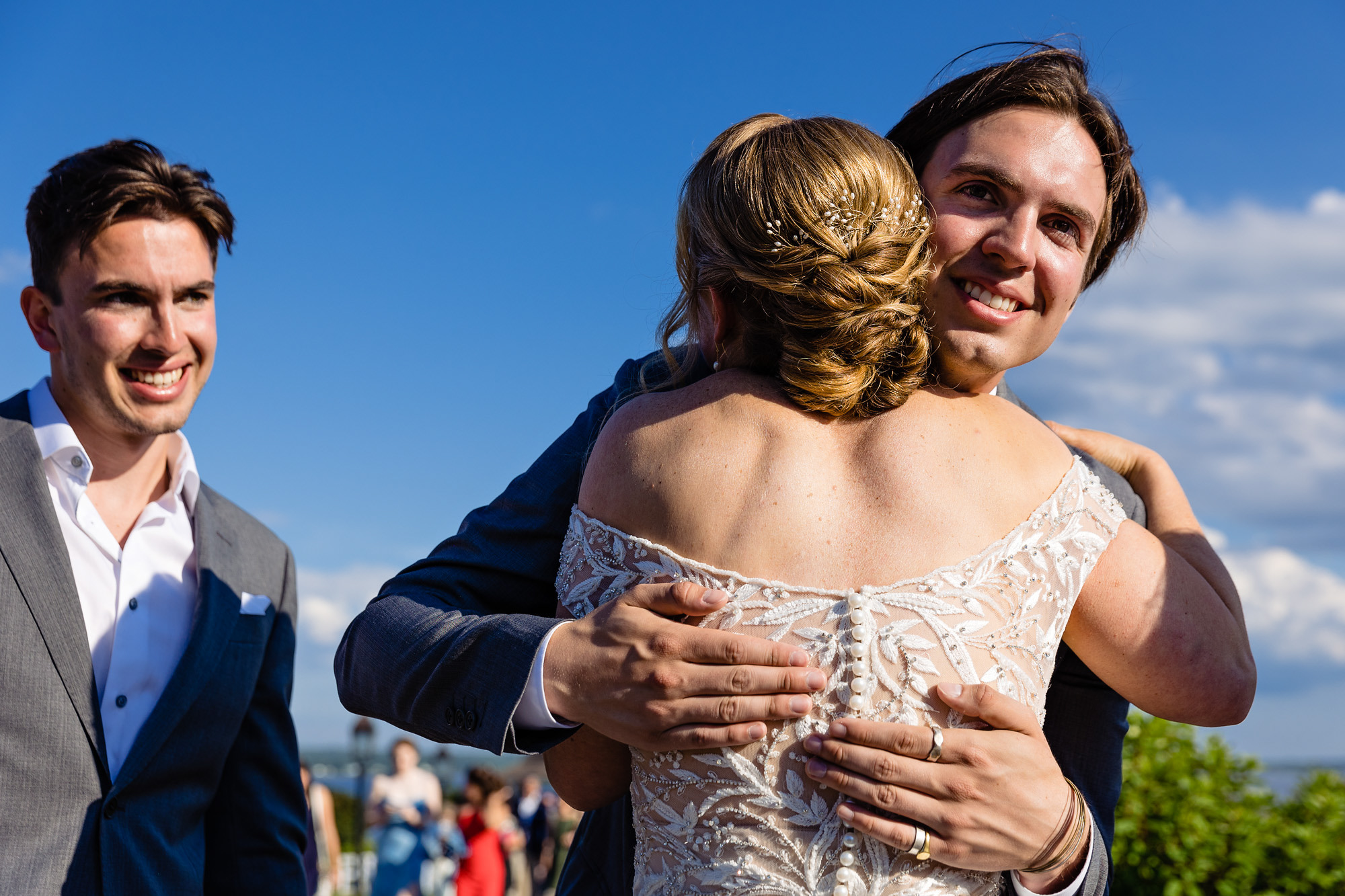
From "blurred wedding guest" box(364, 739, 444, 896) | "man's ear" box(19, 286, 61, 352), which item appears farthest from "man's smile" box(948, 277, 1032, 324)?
"blurred wedding guest" box(364, 739, 444, 896)

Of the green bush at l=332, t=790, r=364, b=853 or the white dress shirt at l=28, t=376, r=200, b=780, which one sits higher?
the white dress shirt at l=28, t=376, r=200, b=780

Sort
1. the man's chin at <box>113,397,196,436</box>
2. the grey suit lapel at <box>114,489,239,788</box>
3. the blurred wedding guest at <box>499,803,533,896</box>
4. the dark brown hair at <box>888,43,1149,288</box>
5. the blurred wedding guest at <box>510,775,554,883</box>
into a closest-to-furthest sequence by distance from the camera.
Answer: the dark brown hair at <box>888,43,1149,288</box>
the grey suit lapel at <box>114,489,239,788</box>
the man's chin at <box>113,397,196,436</box>
the blurred wedding guest at <box>499,803,533,896</box>
the blurred wedding guest at <box>510,775,554,883</box>

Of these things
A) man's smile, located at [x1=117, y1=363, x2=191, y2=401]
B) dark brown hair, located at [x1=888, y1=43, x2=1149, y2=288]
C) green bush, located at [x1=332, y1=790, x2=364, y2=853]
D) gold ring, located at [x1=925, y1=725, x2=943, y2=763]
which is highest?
dark brown hair, located at [x1=888, y1=43, x2=1149, y2=288]

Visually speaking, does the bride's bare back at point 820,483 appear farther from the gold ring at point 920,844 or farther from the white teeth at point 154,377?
the white teeth at point 154,377

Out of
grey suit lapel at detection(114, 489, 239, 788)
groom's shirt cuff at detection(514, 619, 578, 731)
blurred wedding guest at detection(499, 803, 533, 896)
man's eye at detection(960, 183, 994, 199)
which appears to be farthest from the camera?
blurred wedding guest at detection(499, 803, 533, 896)

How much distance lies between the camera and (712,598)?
6.22 ft

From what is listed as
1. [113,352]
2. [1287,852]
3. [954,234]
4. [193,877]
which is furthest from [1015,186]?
[1287,852]

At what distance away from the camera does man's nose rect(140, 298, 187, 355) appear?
3.49 meters

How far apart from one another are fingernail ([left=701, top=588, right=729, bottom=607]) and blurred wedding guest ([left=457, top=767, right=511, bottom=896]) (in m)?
9.59

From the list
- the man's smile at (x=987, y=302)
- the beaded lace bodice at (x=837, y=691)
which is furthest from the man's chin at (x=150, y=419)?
the man's smile at (x=987, y=302)

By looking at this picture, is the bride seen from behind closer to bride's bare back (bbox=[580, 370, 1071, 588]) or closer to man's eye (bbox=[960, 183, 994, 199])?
bride's bare back (bbox=[580, 370, 1071, 588])

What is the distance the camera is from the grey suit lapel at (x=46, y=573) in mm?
3041

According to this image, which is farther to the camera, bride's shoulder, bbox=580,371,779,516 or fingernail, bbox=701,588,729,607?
bride's shoulder, bbox=580,371,779,516

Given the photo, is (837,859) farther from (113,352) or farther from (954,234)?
(113,352)
